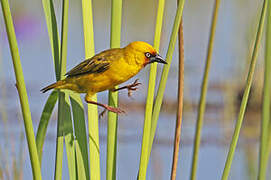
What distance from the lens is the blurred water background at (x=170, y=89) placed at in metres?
4.04

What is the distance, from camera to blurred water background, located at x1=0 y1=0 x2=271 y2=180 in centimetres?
404

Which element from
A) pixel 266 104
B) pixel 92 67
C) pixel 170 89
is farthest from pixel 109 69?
pixel 170 89

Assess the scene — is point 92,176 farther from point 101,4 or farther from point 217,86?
point 101,4

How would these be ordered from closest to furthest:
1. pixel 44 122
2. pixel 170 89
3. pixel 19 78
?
pixel 19 78 < pixel 44 122 < pixel 170 89

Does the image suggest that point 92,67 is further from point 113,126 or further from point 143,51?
point 113,126

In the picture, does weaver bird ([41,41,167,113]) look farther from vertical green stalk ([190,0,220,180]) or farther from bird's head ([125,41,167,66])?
vertical green stalk ([190,0,220,180])

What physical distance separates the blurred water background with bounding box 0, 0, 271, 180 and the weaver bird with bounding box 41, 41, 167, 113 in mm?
1672

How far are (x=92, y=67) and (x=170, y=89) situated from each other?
11.4 ft

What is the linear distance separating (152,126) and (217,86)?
434 centimetres

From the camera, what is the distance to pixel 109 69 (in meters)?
1.68

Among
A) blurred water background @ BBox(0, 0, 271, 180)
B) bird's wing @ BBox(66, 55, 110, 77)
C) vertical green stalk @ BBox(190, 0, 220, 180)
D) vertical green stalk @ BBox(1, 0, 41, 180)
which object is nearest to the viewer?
vertical green stalk @ BBox(1, 0, 41, 180)

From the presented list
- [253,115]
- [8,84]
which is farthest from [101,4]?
[253,115]

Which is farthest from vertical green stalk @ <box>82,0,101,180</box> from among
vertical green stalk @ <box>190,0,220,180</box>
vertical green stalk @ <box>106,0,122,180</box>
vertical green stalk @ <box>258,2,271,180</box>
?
vertical green stalk @ <box>258,2,271,180</box>

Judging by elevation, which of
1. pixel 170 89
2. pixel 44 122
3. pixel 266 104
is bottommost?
pixel 170 89
